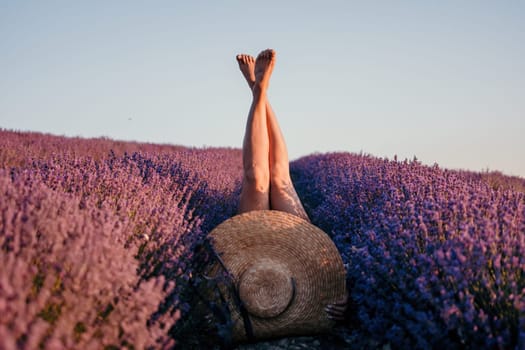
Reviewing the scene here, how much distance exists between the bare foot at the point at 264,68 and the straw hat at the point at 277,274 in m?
1.00

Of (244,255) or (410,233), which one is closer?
(410,233)

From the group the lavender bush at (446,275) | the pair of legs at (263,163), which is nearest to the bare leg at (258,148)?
the pair of legs at (263,163)

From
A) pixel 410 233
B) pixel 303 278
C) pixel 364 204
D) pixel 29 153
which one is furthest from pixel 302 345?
pixel 29 153

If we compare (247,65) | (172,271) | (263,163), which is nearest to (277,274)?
(172,271)

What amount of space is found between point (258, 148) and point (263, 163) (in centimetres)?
11

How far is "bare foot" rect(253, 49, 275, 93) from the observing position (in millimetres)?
3018

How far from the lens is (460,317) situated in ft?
5.35

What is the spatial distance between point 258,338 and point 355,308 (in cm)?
58

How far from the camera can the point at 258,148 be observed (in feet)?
9.99

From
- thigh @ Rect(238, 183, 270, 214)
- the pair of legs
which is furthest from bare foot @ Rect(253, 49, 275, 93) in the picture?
thigh @ Rect(238, 183, 270, 214)

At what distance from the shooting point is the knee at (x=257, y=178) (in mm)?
3033

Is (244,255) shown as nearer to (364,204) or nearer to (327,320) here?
(327,320)

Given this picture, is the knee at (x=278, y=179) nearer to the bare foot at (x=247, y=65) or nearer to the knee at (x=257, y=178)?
the knee at (x=257, y=178)

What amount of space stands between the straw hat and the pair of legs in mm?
548
